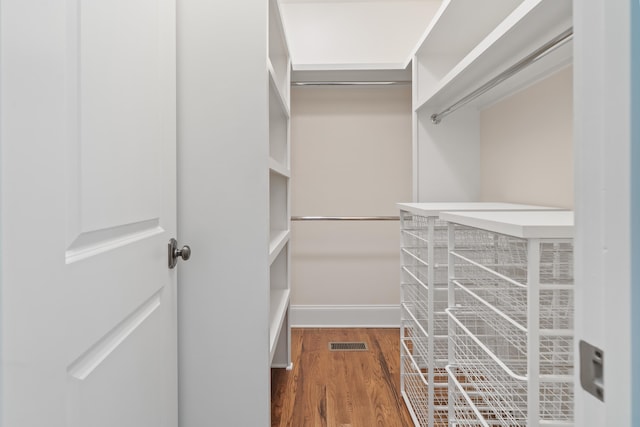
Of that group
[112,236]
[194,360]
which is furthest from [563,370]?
[112,236]

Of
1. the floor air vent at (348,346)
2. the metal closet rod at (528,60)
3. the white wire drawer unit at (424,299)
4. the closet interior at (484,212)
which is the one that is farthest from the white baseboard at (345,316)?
the metal closet rod at (528,60)

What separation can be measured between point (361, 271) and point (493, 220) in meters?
2.08

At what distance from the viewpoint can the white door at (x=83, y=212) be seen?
52cm

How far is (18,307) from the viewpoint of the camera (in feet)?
1.72

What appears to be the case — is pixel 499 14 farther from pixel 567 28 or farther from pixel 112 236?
pixel 112 236

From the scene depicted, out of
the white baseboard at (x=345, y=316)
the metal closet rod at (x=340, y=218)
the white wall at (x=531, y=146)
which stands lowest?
the white baseboard at (x=345, y=316)

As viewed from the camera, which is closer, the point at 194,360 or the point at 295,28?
the point at 194,360

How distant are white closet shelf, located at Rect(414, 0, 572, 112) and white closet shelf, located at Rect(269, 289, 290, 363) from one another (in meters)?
1.25

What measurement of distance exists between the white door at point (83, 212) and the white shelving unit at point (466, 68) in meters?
1.06

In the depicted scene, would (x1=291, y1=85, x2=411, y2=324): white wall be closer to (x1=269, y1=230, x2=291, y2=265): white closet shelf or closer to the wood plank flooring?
the wood plank flooring

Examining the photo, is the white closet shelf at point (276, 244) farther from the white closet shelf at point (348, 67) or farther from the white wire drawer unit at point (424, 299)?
the white closet shelf at point (348, 67)

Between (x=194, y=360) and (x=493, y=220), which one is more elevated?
(x=493, y=220)

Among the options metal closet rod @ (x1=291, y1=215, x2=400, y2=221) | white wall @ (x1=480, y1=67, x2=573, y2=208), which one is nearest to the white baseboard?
metal closet rod @ (x1=291, y1=215, x2=400, y2=221)

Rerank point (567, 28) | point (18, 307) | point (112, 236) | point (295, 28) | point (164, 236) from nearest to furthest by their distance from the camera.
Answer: point (18, 307), point (112, 236), point (164, 236), point (567, 28), point (295, 28)
